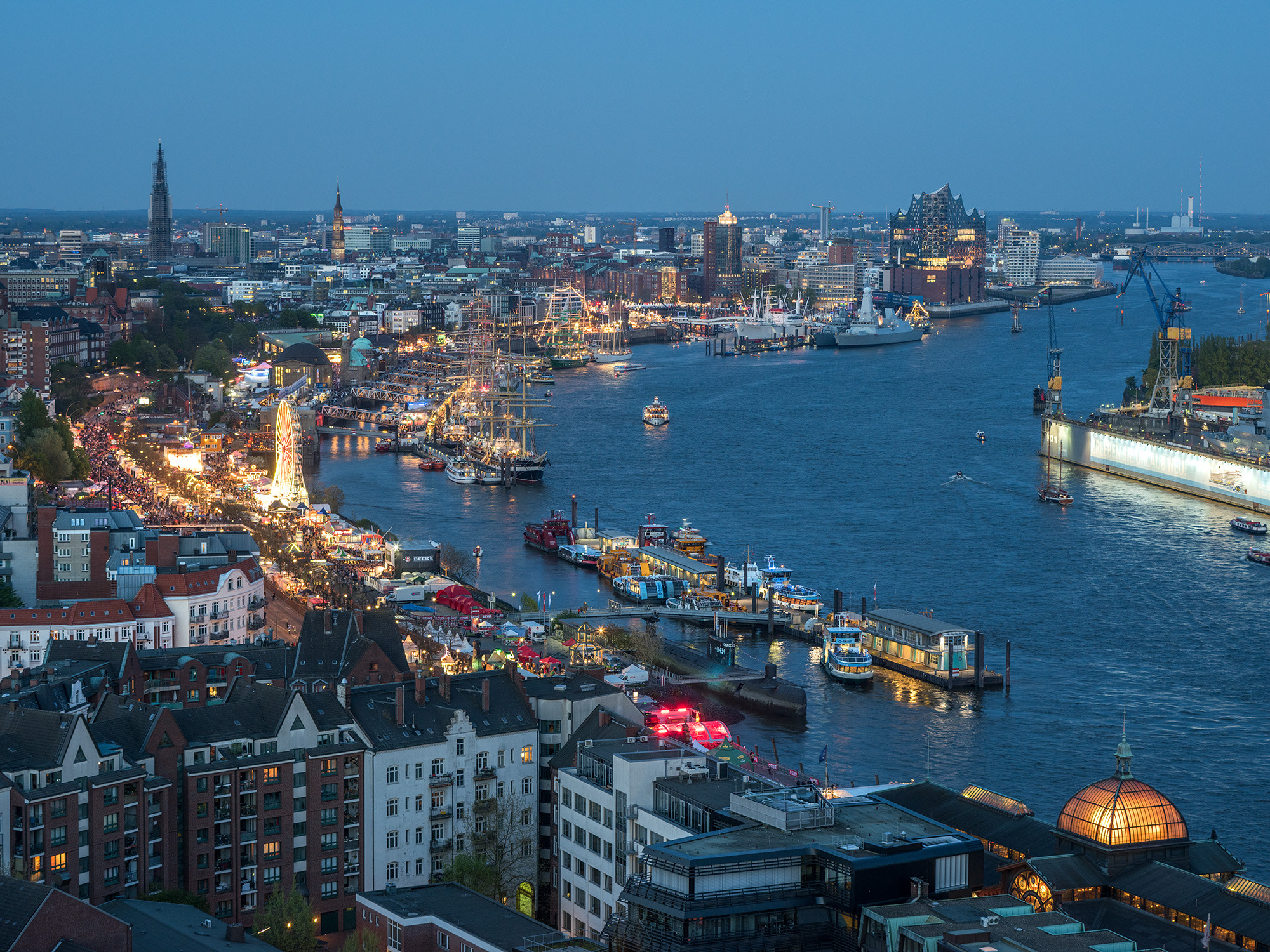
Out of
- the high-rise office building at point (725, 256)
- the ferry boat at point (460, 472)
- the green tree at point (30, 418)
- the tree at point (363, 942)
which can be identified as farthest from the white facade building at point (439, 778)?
the high-rise office building at point (725, 256)

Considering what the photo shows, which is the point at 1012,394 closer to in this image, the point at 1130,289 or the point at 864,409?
the point at 864,409

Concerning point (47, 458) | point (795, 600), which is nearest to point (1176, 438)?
point (795, 600)

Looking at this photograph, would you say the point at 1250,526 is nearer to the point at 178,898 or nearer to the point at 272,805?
the point at 272,805

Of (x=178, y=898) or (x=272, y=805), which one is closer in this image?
(x=178, y=898)

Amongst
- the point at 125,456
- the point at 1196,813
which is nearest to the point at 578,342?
the point at 125,456

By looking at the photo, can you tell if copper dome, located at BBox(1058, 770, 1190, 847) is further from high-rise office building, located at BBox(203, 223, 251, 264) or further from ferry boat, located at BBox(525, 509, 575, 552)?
high-rise office building, located at BBox(203, 223, 251, 264)

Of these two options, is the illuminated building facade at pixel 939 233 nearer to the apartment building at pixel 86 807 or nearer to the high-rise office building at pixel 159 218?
the high-rise office building at pixel 159 218
